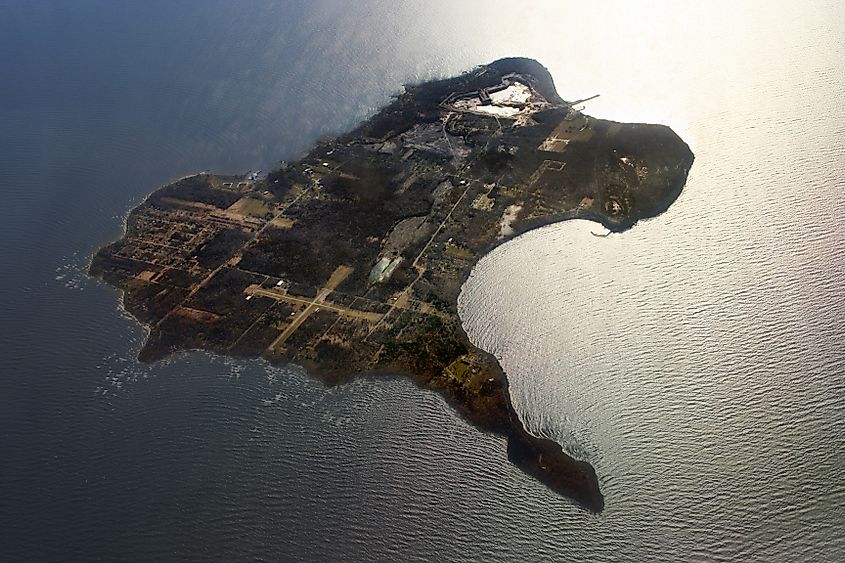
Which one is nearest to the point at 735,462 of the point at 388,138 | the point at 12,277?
the point at 388,138

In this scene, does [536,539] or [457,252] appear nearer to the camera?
[536,539]

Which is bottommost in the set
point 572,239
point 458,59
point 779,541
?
point 779,541

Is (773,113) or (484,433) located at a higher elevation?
(773,113)

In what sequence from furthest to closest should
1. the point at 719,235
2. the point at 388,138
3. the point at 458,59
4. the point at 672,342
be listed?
the point at 458,59 < the point at 388,138 < the point at 719,235 < the point at 672,342

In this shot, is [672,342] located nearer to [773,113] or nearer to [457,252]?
[457,252]

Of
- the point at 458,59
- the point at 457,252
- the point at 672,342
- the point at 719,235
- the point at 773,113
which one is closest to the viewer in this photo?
the point at 672,342

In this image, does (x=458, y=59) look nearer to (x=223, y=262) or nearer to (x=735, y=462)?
(x=223, y=262)
